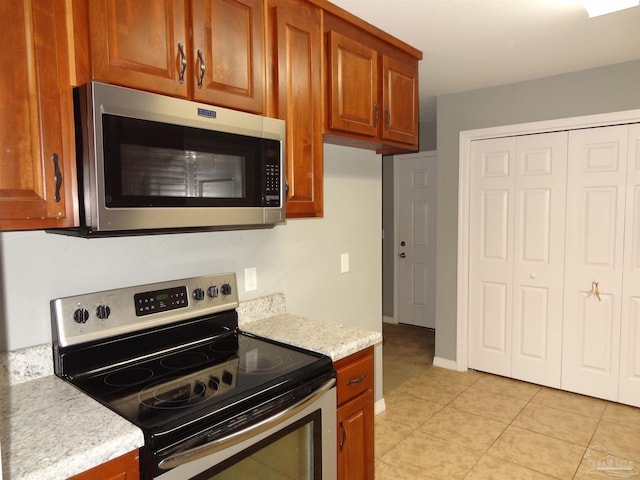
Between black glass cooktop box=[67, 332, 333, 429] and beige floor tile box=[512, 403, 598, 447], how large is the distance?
2012 millimetres

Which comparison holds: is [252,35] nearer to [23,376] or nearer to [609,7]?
[23,376]

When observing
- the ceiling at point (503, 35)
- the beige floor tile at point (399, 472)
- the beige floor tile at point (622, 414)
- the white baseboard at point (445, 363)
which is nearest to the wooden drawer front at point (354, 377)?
the beige floor tile at point (399, 472)

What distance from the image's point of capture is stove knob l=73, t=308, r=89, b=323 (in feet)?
4.89

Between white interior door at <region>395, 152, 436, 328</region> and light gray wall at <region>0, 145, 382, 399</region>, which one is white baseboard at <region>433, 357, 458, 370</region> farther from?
white interior door at <region>395, 152, 436, 328</region>

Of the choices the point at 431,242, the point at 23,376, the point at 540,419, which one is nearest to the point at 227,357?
the point at 23,376

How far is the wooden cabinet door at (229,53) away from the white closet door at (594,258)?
2625mm

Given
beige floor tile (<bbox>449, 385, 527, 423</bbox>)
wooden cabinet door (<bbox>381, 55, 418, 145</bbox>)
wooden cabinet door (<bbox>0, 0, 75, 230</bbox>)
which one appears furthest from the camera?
beige floor tile (<bbox>449, 385, 527, 423</bbox>)

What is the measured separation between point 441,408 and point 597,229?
1720 millimetres

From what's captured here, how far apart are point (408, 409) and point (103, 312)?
236 cm

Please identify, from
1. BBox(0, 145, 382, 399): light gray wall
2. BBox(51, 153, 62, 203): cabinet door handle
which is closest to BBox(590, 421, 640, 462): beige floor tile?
BBox(0, 145, 382, 399): light gray wall

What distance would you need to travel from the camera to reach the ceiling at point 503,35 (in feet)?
6.85

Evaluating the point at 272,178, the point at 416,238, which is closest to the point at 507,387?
the point at 416,238

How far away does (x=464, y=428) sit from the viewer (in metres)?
2.92

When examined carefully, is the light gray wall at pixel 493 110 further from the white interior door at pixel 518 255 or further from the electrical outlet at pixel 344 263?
the electrical outlet at pixel 344 263
